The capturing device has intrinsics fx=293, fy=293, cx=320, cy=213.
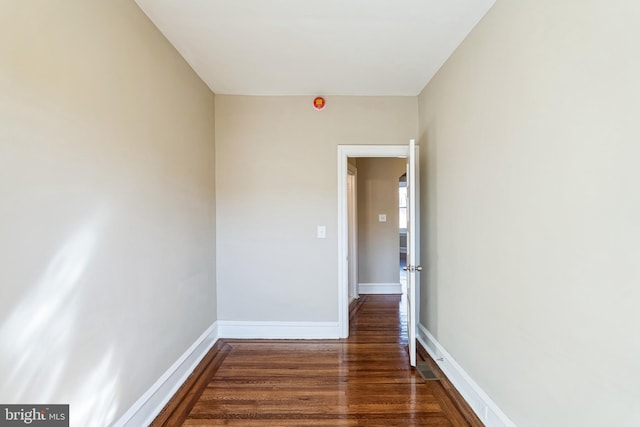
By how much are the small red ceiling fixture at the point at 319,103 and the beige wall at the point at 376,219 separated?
1.75m

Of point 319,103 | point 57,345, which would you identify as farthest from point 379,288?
point 57,345

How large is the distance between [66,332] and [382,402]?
191cm

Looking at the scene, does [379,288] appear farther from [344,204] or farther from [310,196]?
[310,196]

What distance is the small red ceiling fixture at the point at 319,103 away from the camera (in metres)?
3.01

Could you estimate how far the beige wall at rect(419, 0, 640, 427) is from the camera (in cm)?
100

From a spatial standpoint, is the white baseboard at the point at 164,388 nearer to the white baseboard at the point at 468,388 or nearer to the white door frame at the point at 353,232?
the white baseboard at the point at 468,388

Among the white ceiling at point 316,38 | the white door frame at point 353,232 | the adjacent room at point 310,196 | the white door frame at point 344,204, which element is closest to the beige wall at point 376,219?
the white door frame at point 353,232

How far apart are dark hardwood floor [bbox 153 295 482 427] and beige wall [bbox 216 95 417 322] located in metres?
0.42

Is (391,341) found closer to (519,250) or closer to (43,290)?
(519,250)

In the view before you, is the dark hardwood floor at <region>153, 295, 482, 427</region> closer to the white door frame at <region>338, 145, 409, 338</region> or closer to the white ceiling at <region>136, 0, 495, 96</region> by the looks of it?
the white door frame at <region>338, 145, 409, 338</region>

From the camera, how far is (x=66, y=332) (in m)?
1.25

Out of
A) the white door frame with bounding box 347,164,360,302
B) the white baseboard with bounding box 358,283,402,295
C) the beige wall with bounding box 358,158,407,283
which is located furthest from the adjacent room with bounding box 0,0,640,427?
the beige wall with bounding box 358,158,407,283

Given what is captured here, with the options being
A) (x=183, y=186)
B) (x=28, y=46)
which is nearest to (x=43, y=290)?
(x=28, y=46)

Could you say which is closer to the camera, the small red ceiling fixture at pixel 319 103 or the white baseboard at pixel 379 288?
the small red ceiling fixture at pixel 319 103
